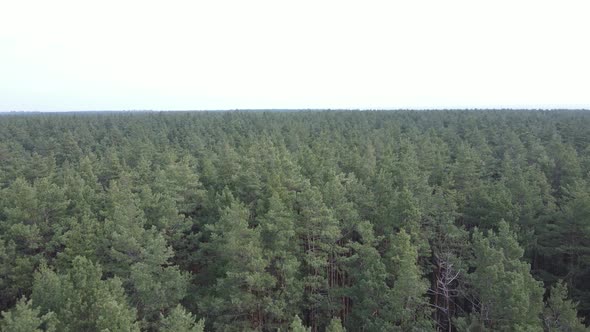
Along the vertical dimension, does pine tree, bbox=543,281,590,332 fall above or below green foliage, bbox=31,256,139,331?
below

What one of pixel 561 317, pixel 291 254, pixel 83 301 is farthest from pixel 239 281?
pixel 561 317

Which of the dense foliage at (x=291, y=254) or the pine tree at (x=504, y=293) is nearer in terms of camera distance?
the pine tree at (x=504, y=293)

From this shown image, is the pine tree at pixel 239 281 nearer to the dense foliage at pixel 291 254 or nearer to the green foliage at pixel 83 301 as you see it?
the dense foliage at pixel 291 254

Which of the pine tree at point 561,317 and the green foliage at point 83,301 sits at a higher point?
the green foliage at point 83,301

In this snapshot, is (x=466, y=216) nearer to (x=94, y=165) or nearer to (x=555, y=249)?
(x=555, y=249)

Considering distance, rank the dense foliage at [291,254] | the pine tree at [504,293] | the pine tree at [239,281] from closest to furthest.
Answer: the pine tree at [504,293] < the dense foliage at [291,254] < the pine tree at [239,281]

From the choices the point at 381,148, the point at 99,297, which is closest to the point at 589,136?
the point at 381,148

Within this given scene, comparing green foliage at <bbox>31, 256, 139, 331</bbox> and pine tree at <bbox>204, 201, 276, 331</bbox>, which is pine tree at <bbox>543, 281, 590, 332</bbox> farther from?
green foliage at <bbox>31, 256, 139, 331</bbox>

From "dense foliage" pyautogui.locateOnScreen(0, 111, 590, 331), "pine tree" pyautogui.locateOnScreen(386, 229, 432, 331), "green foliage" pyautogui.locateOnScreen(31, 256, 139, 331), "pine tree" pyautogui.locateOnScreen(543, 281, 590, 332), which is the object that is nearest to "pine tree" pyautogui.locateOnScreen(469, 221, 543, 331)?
"dense foliage" pyautogui.locateOnScreen(0, 111, 590, 331)

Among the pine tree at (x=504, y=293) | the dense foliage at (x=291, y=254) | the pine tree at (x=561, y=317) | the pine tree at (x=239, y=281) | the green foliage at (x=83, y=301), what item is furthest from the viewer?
the pine tree at (x=239, y=281)

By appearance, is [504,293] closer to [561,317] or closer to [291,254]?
[561,317]

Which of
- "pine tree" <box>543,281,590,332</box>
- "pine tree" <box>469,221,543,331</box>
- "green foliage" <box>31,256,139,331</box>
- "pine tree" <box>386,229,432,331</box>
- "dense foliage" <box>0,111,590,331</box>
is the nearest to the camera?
"green foliage" <box>31,256,139,331</box>

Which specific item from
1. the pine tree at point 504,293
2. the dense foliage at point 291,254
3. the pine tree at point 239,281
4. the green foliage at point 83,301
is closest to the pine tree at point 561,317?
the dense foliage at point 291,254
